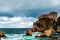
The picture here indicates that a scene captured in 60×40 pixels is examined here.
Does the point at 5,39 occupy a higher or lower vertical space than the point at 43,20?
lower

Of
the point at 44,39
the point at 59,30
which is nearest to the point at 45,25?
the point at 59,30

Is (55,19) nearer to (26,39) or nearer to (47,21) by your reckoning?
(47,21)

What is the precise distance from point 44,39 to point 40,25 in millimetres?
16498

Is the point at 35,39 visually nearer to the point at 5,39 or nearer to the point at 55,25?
the point at 5,39

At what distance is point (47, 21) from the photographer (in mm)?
42281

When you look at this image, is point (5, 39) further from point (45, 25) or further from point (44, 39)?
point (45, 25)

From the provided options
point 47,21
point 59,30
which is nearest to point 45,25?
point 47,21

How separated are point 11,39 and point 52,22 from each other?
18109mm

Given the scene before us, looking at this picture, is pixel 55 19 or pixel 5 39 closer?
pixel 5 39

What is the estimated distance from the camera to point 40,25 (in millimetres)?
42812

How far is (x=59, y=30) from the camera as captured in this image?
132 feet

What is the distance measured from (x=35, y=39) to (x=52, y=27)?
51.3 ft

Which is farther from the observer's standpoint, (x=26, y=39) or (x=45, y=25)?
(x=45, y=25)

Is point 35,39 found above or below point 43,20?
below
